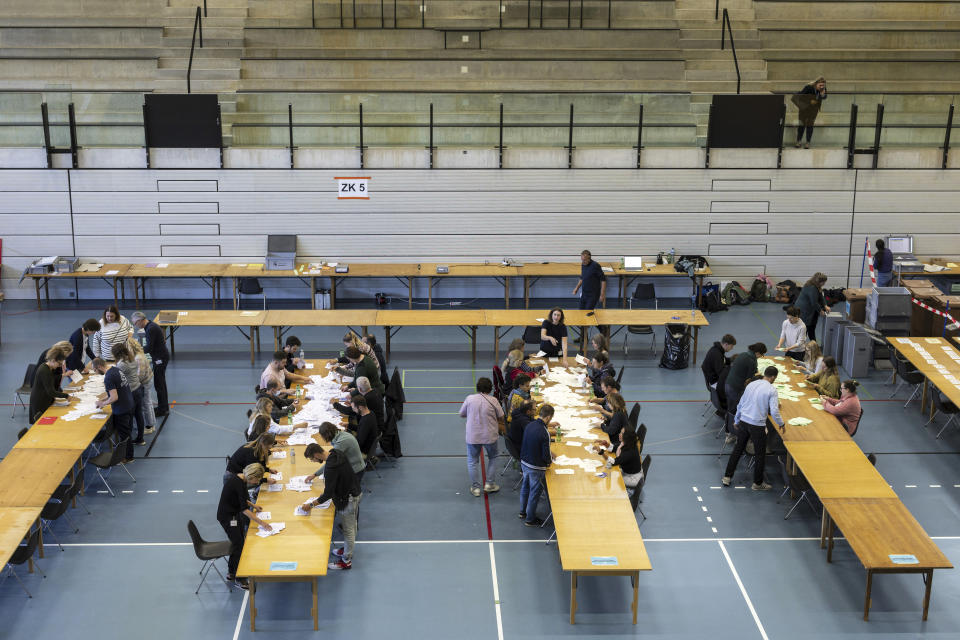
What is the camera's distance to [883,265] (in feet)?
57.2

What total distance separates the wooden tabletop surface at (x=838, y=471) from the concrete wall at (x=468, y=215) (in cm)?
925

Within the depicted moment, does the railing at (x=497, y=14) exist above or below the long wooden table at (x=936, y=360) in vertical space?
above

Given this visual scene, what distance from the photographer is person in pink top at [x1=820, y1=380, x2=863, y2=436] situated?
11594 millimetres

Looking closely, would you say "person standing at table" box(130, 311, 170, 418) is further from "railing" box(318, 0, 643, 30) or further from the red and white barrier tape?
the red and white barrier tape

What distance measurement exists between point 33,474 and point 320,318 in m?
6.36

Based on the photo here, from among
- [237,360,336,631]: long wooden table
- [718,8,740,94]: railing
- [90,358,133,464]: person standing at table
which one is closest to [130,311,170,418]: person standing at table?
[90,358,133,464]: person standing at table

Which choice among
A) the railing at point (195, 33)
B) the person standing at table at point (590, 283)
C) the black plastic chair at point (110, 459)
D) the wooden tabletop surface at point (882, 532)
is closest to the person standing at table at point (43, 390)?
the black plastic chair at point (110, 459)

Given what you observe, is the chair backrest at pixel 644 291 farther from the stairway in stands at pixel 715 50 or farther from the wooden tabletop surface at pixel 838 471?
the wooden tabletop surface at pixel 838 471

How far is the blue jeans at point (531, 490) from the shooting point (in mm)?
10273

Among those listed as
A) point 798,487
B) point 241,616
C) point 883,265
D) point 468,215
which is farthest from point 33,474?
point 883,265

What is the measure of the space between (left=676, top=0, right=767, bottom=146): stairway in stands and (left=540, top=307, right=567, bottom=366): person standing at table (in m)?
7.74

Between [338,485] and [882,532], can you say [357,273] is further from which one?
[882,532]

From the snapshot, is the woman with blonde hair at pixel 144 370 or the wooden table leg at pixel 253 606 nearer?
the wooden table leg at pixel 253 606

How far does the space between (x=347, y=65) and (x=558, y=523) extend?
14.7 metres
